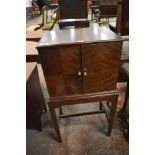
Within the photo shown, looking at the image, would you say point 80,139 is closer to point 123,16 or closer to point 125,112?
point 125,112

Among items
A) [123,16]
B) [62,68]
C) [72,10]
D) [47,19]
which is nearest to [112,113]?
[62,68]

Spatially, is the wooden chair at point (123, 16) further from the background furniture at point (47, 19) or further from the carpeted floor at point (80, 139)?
the background furniture at point (47, 19)

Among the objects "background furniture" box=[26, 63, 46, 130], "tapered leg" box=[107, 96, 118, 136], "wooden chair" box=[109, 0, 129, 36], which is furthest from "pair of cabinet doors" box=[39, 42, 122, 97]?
"wooden chair" box=[109, 0, 129, 36]

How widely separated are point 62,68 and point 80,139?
71cm

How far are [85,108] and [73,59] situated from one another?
3.31 ft

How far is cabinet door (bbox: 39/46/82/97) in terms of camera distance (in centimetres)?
146

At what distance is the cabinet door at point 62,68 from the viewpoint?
57.7 inches

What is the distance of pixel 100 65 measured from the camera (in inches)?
60.7

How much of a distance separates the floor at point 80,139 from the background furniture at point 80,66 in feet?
1.09

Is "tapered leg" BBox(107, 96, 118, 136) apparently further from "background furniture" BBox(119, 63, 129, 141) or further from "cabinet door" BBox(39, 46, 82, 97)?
"cabinet door" BBox(39, 46, 82, 97)

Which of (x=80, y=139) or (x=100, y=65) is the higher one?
(x=100, y=65)
